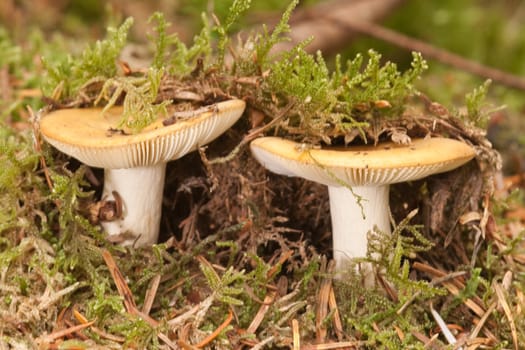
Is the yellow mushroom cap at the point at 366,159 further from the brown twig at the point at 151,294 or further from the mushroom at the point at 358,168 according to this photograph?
the brown twig at the point at 151,294

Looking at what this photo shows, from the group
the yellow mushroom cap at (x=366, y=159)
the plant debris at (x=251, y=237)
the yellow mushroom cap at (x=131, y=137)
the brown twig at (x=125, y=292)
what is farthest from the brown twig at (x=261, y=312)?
the yellow mushroom cap at (x=131, y=137)

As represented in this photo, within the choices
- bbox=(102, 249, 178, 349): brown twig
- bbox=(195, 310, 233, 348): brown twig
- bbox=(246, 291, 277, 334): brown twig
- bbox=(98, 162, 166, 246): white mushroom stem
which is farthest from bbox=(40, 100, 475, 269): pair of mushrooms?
bbox=(195, 310, 233, 348): brown twig

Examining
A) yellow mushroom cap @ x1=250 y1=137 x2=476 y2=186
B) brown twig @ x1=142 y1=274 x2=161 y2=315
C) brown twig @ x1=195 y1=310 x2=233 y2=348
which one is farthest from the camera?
brown twig @ x1=142 y1=274 x2=161 y2=315

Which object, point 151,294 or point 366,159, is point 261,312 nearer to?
point 151,294

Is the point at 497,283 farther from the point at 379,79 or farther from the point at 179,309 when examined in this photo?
the point at 179,309

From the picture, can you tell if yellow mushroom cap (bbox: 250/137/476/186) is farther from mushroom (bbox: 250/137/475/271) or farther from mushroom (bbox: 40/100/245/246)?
mushroom (bbox: 40/100/245/246)

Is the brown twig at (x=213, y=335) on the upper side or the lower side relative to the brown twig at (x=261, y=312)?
lower

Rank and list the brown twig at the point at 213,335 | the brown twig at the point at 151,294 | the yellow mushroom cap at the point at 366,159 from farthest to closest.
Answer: the brown twig at the point at 151,294 → the brown twig at the point at 213,335 → the yellow mushroom cap at the point at 366,159
